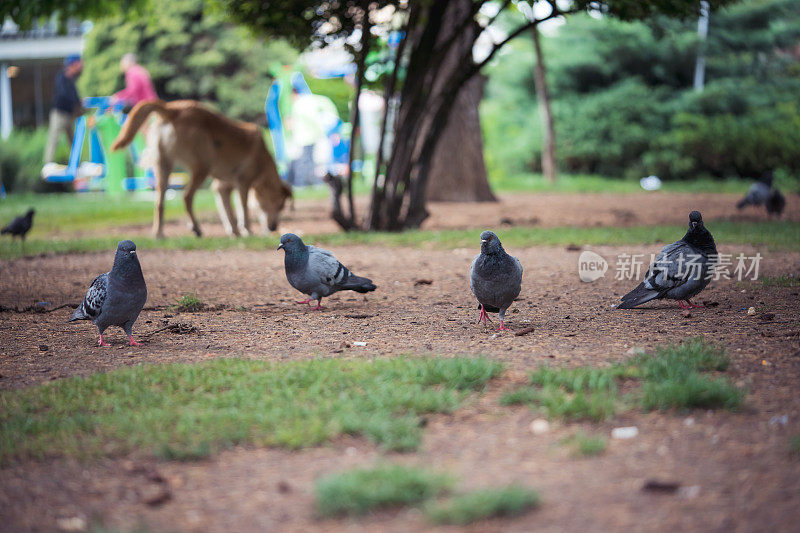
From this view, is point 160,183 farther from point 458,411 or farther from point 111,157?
point 111,157

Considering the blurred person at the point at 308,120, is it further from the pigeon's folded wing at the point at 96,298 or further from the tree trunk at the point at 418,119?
the pigeon's folded wing at the point at 96,298

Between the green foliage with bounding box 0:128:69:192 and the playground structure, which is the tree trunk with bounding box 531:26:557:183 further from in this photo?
the green foliage with bounding box 0:128:69:192

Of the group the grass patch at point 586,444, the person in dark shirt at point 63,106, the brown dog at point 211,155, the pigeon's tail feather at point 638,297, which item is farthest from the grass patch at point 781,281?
the person in dark shirt at point 63,106

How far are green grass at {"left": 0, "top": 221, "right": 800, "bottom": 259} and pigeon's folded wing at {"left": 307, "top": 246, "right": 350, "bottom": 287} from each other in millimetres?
4018

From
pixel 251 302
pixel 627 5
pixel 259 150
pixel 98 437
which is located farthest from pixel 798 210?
pixel 98 437

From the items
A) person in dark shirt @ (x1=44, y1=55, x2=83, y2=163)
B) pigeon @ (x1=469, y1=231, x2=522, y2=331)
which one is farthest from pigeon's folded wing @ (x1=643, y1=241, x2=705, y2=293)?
person in dark shirt @ (x1=44, y1=55, x2=83, y2=163)

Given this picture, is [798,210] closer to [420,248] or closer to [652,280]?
[420,248]

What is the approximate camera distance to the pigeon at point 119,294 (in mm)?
5598

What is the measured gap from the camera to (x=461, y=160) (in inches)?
695

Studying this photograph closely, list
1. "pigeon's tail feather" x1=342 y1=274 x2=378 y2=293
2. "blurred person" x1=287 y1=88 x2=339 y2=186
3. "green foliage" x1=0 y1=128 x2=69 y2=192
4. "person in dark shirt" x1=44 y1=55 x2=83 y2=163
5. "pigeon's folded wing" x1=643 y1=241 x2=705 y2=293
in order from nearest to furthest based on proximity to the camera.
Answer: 1. "pigeon's folded wing" x1=643 y1=241 x2=705 y2=293
2. "pigeon's tail feather" x1=342 y1=274 x2=378 y2=293
3. "person in dark shirt" x1=44 y1=55 x2=83 y2=163
4. "green foliage" x1=0 y1=128 x2=69 y2=192
5. "blurred person" x1=287 y1=88 x2=339 y2=186

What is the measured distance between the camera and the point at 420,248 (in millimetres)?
10852

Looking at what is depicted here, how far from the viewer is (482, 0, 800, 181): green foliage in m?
23.8

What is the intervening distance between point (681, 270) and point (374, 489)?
12.6ft

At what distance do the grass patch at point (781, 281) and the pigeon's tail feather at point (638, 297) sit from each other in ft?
5.68
